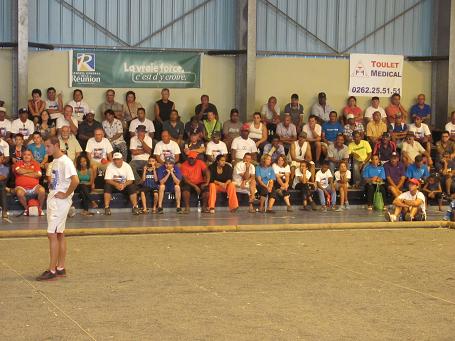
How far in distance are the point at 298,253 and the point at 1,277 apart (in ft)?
16.1

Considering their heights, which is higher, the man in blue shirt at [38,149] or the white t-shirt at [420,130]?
the white t-shirt at [420,130]

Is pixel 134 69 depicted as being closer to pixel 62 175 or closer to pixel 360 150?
pixel 360 150

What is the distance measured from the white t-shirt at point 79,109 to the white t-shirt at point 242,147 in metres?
3.85

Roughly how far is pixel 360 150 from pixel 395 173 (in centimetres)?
127

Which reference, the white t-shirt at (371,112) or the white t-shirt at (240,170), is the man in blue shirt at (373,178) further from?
the white t-shirt at (371,112)

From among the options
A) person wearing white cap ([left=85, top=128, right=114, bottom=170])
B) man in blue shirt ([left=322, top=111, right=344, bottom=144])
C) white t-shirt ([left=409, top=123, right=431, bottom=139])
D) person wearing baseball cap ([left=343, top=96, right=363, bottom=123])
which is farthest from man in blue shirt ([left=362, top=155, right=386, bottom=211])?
person wearing white cap ([left=85, top=128, right=114, bottom=170])

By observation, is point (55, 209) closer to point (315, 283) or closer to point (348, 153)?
point (315, 283)

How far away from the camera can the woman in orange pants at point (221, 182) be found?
21203 millimetres

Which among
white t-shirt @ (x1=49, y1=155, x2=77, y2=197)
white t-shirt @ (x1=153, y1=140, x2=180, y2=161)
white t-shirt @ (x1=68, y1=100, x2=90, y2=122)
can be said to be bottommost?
white t-shirt @ (x1=49, y1=155, x2=77, y2=197)

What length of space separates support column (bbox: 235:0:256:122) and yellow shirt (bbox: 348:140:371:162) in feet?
9.83

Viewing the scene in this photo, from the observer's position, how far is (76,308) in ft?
34.2

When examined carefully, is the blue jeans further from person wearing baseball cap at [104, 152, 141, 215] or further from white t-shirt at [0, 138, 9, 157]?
white t-shirt at [0, 138, 9, 157]

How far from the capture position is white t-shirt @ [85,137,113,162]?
2158 cm

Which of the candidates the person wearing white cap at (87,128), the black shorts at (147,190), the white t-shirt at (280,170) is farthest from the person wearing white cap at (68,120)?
the white t-shirt at (280,170)
